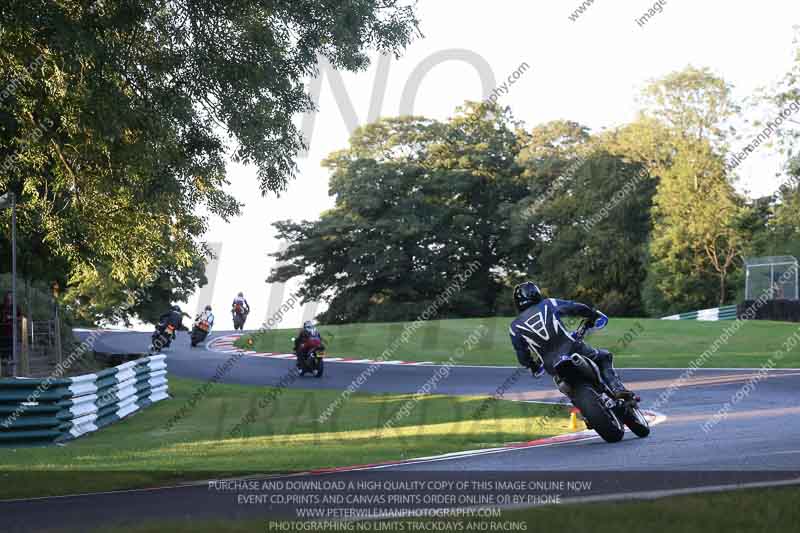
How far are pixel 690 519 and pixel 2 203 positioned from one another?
51.4 ft

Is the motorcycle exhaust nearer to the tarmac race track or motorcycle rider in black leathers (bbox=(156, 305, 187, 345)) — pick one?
the tarmac race track

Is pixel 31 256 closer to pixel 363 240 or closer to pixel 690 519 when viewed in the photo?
pixel 690 519

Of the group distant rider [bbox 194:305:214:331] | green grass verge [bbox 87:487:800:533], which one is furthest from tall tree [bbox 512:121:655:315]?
green grass verge [bbox 87:487:800:533]

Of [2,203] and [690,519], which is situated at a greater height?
[2,203]

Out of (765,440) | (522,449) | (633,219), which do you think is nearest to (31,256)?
(522,449)

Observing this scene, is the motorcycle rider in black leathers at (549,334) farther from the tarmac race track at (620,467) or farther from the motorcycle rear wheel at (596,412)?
the tarmac race track at (620,467)

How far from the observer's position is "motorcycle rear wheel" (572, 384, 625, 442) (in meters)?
10.6

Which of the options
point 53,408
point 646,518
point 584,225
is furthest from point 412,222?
point 646,518

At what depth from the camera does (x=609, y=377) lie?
10.9 metres

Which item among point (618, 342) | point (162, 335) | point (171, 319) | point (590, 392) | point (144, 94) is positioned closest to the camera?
point (590, 392)

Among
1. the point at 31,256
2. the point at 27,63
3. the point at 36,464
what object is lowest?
the point at 36,464

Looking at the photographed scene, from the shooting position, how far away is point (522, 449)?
11023 mm

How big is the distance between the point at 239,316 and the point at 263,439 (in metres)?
31.8

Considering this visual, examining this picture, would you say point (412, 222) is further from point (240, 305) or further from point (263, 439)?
point (263, 439)
